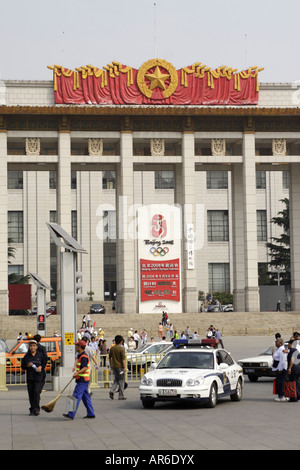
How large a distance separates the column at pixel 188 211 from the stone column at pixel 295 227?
8.88 m

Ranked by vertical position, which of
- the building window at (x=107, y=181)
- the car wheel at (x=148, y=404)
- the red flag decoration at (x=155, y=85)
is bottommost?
the car wheel at (x=148, y=404)

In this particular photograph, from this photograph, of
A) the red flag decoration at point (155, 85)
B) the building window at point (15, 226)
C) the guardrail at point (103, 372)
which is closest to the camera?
the guardrail at point (103, 372)

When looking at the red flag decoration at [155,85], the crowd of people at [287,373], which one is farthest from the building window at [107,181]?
the crowd of people at [287,373]

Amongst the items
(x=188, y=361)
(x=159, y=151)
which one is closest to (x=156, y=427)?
(x=188, y=361)

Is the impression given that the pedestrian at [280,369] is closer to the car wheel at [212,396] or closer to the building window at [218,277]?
the car wheel at [212,396]

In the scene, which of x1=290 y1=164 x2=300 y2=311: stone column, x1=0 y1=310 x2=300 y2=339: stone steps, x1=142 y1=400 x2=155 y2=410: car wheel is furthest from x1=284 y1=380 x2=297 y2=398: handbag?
x1=290 y1=164 x2=300 y2=311: stone column

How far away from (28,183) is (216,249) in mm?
22140

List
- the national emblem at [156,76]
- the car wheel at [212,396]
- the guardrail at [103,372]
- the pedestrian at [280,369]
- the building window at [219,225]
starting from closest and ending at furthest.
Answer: the car wheel at [212,396]
the pedestrian at [280,369]
the guardrail at [103,372]
the national emblem at [156,76]
the building window at [219,225]

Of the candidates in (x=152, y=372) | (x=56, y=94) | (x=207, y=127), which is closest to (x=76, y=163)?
(x=56, y=94)

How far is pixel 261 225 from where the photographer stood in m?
96.6

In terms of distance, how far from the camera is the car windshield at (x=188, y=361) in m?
20.4

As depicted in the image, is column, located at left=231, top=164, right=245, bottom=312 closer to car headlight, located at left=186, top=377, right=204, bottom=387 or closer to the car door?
the car door

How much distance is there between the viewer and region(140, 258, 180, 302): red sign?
194 feet

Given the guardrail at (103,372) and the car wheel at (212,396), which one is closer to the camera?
the car wheel at (212,396)
